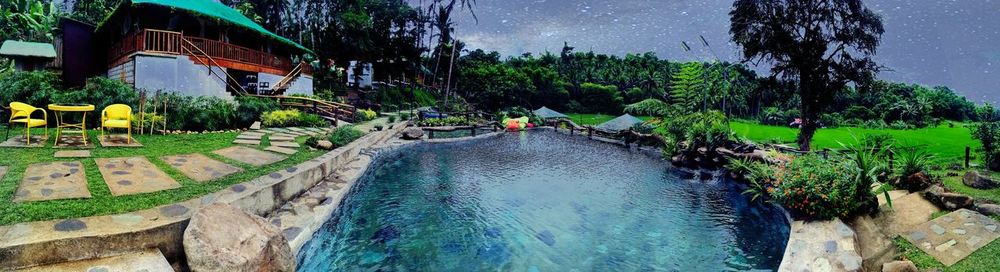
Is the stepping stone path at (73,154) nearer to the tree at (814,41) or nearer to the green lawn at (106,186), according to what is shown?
the green lawn at (106,186)

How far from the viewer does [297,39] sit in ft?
131

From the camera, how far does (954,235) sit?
5031 mm

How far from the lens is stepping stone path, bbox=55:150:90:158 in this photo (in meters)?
6.19

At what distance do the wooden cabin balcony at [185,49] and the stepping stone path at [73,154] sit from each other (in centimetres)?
1107

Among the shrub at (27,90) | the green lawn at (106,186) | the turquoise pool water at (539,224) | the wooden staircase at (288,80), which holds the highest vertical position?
the wooden staircase at (288,80)

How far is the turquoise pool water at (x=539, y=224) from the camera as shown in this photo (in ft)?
18.6

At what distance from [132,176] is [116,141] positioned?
344cm

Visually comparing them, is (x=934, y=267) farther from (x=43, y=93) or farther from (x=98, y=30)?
(x=98, y=30)

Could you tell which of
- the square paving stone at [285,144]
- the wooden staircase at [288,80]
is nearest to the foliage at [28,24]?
the wooden staircase at [288,80]

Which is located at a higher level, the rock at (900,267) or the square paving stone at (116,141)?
the square paving stone at (116,141)

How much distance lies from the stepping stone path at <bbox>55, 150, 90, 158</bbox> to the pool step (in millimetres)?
4176

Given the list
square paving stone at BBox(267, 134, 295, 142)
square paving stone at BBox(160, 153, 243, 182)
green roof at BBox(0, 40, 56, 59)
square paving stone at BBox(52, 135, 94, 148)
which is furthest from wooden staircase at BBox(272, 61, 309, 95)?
square paving stone at BBox(160, 153, 243, 182)

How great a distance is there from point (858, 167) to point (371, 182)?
8881 millimetres

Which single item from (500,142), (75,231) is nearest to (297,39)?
(500,142)
